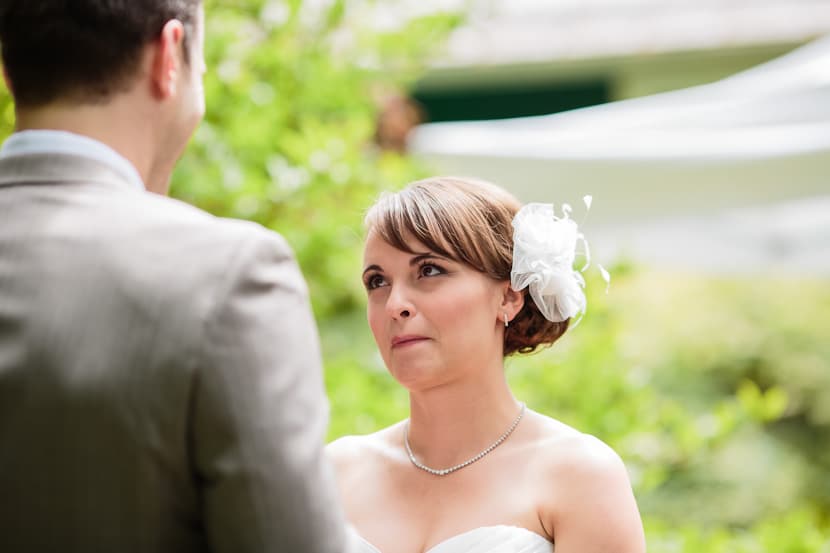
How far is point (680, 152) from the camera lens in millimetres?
4711

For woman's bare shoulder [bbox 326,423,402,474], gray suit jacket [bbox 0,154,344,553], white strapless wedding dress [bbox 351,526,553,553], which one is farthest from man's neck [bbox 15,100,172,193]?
woman's bare shoulder [bbox 326,423,402,474]

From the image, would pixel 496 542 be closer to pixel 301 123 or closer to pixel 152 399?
pixel 152 399

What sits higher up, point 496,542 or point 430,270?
point 430,270

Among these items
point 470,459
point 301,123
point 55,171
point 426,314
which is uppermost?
point 55,171

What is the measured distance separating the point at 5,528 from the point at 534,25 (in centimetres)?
897

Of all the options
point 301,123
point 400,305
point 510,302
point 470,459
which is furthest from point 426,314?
point 301,123

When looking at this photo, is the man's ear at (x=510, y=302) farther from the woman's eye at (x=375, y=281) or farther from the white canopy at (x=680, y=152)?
the white canopy at (x=680, y=152)

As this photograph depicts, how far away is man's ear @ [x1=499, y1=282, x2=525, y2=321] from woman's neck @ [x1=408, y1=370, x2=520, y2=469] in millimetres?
165

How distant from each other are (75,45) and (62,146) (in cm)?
16

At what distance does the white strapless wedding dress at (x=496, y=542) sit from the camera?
95.2 inches

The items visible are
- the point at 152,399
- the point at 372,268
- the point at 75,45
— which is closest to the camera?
the point at 152,399

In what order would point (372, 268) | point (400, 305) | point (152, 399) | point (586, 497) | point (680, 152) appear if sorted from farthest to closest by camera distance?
point (680, 152), point (372, 268), point (400, 305), point (586, 497), point (152, 399)

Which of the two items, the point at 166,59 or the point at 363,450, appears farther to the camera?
the point at 363,450

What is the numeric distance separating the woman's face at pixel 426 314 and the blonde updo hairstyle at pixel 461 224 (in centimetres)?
3
